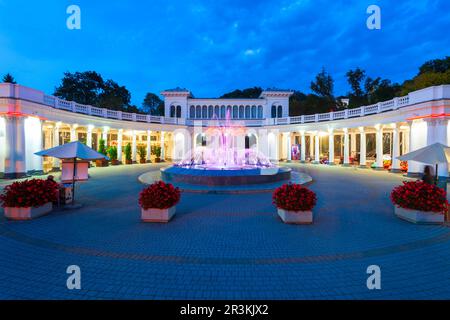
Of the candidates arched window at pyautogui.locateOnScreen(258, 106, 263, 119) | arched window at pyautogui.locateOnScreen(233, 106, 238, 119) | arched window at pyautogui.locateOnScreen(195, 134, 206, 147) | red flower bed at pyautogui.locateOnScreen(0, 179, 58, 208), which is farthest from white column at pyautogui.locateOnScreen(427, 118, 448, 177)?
arched window at pyautogui.locateOnScreen(195, 134, 206, 147)

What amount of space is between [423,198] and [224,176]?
9.32 metres

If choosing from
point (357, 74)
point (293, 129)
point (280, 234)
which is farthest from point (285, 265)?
point (357, 74)

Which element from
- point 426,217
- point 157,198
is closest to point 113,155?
point 157,198

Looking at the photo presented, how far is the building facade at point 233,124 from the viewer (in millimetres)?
19156

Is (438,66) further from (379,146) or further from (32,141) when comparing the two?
(32,141)

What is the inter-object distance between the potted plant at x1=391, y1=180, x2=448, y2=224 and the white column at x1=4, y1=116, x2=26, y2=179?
24.7 metres

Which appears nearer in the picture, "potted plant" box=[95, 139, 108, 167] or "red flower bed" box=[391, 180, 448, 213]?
"red flower bed" box=[391, 180, 448, 213]

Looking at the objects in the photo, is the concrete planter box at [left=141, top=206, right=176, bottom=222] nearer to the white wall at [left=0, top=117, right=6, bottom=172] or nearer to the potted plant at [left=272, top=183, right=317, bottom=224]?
the potted plant at [left=272, top=183, right=317, bottom=224]

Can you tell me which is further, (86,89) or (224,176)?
(86,89)

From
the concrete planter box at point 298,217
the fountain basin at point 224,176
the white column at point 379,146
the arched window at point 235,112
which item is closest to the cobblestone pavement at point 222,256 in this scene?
the concrete planter box at point 298,217

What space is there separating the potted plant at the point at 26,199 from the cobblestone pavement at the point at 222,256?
525 millimetres

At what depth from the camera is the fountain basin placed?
14.6 meters

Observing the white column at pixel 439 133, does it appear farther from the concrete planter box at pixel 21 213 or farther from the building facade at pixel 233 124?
the concrete planter box at pixel 21 213

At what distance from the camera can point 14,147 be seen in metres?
18.6
